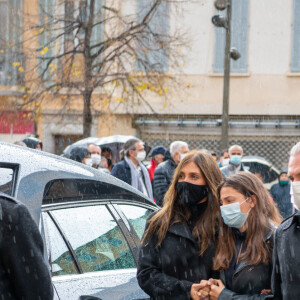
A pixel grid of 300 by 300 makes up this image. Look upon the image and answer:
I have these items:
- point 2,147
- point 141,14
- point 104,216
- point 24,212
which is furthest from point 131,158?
point 141,14

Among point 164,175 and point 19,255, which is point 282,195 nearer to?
point 164,175

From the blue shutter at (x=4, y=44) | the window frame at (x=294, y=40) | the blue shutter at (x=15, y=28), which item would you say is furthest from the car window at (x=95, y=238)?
the window frame at (x=294, y=40)

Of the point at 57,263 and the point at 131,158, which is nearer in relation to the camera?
the point at 57,263

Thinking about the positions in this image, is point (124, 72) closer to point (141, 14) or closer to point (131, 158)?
point (141, 14)

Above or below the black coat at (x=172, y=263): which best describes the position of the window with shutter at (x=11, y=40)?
above

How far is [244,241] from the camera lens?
12.3 ft

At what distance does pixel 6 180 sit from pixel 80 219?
0.75 meters

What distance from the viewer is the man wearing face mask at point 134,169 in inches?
346

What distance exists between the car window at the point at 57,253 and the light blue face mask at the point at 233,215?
81 centimetres

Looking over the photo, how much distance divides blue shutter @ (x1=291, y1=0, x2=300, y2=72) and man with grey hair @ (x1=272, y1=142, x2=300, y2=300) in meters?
20.5

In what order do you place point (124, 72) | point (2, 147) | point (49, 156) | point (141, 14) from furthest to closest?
point (141, 14), point (124, 72), point (49, 156), point (2, 147)

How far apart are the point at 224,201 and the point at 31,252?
60.7 inches

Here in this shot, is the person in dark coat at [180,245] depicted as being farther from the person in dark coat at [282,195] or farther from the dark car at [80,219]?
the person in dark coat at [282,195]

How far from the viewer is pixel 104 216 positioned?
4004mm
